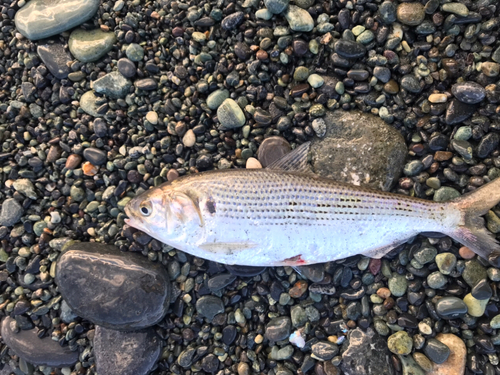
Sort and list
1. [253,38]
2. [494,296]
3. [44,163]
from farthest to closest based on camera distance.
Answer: [44,163] → [253,38] → [494,296]

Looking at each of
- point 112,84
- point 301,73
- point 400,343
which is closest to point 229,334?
point 400,343

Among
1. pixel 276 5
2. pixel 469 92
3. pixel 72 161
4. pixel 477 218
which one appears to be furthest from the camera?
pixel 72 161

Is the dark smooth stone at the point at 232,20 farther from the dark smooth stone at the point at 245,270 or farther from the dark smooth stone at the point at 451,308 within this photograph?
the dark smooth stone at the point at 451,308

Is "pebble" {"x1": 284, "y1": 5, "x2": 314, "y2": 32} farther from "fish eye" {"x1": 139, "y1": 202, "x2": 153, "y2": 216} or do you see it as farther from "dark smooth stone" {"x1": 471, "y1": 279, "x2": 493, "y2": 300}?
"dark smooth stone" {"x1": 471, "y1": 279, "x2": 493, "y2": 300}

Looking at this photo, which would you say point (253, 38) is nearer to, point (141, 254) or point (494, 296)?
point (141, 254)

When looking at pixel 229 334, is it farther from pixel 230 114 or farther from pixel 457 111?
pixel 457 111

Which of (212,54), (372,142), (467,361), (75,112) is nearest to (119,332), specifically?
(75,112)
